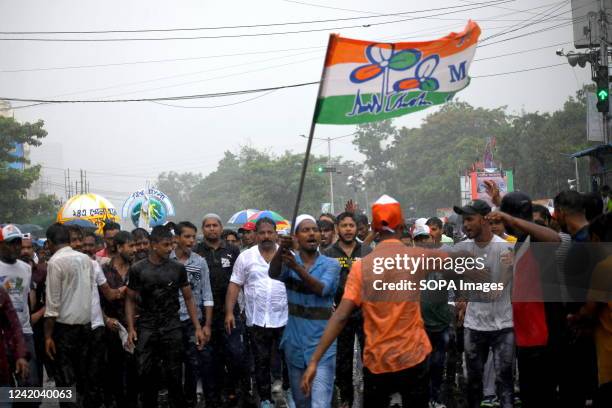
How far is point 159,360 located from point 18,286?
5.30ft

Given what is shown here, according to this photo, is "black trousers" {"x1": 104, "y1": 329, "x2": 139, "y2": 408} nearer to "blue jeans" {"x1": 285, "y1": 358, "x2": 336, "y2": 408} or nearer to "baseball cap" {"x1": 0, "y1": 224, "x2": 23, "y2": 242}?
"baseball cap" {"x1": 0, "y1": 224, "x2": 23, "y2": 242}

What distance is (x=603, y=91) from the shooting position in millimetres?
19250

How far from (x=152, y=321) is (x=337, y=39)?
3497 mm

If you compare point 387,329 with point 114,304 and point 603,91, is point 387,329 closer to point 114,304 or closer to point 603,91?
point 114,304

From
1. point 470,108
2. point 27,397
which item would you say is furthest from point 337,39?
point 470,108

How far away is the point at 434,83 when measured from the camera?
5.79 meters

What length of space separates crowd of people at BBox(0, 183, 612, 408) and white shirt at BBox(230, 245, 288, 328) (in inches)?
0.6

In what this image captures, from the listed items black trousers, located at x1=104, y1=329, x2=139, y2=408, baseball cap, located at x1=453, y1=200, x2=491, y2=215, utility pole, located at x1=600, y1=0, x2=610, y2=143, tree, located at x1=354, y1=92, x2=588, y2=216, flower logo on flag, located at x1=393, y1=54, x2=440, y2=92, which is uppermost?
tree, located at x1=354, y1=92, x2=588, y2=216

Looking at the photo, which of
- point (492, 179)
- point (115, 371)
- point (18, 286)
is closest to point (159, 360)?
point (115, 371)

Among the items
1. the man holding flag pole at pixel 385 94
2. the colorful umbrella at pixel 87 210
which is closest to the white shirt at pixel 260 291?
the man holding flag pole at pixel 385 94

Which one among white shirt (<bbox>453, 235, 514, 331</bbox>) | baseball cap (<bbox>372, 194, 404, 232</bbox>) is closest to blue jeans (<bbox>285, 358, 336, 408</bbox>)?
baseball cap (<bbox>372, 194, 404, 232</bbox>)

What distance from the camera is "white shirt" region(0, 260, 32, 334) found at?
25.6ft

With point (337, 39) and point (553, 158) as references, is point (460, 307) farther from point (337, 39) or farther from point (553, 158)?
point (553, 158)

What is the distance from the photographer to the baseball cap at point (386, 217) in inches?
201
